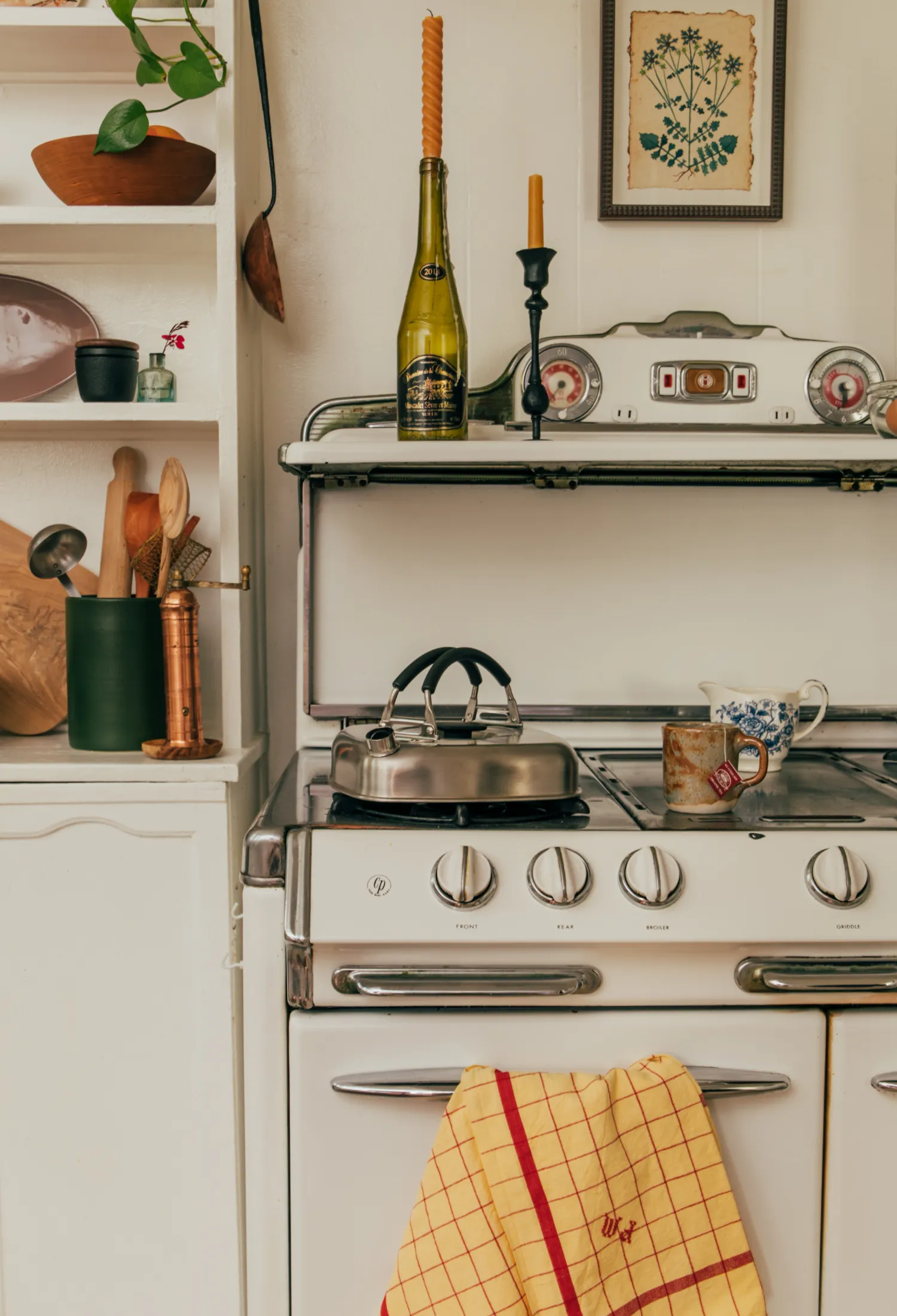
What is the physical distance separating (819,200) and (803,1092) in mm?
1343

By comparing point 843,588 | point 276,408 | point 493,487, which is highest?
point 276,408

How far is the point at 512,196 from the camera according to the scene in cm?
162

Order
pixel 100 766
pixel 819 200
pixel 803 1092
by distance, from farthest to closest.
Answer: pixel 819 200 < pixel 100 766 < pixel 803 1092

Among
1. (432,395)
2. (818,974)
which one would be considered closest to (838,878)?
(818,974)

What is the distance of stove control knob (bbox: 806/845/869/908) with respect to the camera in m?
1.06

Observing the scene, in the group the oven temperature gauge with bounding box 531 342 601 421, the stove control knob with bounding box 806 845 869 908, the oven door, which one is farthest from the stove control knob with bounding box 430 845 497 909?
the oven temperature gauge with bounding box 531 342 601 421

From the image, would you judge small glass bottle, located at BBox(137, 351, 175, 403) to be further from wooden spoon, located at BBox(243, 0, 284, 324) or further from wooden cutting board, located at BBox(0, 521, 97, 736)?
wooden cutting board, located at BBox(0, 521, 97, 736)

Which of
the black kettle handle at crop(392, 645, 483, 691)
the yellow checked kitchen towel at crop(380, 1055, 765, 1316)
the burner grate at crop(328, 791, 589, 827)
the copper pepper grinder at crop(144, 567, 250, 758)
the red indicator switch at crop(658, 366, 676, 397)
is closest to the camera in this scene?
the yellow checked kitchen towel at crop(380, 1055, 765, 1316)

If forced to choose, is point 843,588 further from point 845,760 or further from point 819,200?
point 819,200

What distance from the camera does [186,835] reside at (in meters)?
1.31

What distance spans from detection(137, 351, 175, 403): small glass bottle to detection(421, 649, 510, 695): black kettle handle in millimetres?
610

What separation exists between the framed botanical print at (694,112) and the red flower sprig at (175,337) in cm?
68

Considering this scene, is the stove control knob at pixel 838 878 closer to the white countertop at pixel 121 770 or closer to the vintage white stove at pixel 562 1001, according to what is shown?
the vintage white stove at pixel 562 1001

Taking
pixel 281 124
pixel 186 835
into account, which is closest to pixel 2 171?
pixel 281 124
